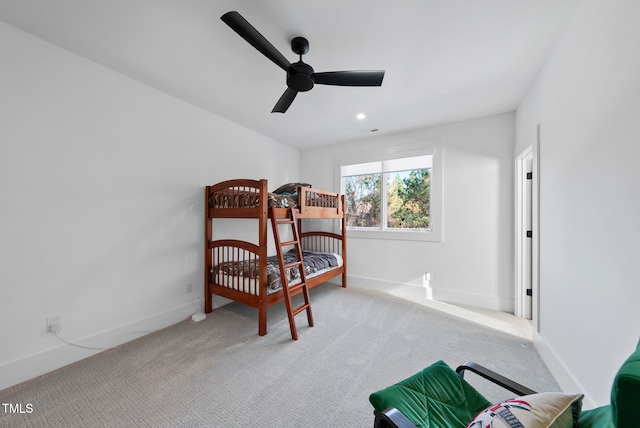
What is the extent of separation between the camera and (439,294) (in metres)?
3.38

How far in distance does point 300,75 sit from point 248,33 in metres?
0.47

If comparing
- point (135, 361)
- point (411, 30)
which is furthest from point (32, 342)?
point (411, 30)

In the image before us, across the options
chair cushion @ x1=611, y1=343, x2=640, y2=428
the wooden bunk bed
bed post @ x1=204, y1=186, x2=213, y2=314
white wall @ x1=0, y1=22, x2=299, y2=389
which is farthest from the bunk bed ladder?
chair cushion @ x1=611, y1=343, x2=640, y2=428

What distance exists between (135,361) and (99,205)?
1.37 meters

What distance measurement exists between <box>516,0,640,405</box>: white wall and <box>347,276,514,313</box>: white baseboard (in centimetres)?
113

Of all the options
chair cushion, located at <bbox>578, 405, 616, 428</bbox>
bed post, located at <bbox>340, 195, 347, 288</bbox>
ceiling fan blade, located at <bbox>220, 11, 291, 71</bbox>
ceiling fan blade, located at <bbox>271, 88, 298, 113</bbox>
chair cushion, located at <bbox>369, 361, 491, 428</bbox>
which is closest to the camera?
chair cushion, located at <bbox>578, 405, 616, 428</bbox>

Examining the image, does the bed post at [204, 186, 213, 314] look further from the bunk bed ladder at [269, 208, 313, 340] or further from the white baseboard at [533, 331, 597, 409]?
the white baseboard at [533, 331, 597, 409]

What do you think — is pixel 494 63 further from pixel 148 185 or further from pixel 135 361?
pixel 135 361

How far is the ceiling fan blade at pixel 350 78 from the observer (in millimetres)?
1740

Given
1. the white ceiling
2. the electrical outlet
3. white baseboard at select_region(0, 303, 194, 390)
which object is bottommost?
white baseboard at select_region(0, 303, 194, 390)

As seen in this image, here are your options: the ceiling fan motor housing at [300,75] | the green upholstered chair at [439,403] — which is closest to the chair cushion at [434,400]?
the green upholstered chair at [439,403]

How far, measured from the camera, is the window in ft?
12.0

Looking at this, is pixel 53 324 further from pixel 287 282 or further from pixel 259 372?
pixel 287 282

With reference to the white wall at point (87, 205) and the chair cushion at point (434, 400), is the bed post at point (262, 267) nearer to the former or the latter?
the white wall at point (87, 205)
